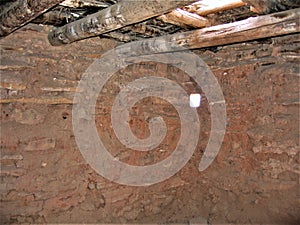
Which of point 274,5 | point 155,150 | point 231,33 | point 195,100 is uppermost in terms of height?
point 274,5

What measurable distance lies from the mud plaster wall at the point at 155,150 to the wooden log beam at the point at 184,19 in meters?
0.65

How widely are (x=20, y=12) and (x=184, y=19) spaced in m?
0.97

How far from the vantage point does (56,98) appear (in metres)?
2.08

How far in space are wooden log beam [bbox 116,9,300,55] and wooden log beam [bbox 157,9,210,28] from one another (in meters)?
0.06

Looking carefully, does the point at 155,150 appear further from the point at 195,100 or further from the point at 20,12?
the point at 20,12

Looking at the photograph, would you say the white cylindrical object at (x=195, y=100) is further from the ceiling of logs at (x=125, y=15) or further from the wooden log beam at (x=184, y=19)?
the wooden log beam at (x=184, y=19)

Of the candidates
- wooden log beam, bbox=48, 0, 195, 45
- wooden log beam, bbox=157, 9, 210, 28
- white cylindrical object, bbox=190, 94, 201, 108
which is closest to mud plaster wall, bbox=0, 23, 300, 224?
white cylindrical object, bbox=190, 94, 201, 108

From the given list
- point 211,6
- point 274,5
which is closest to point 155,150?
point 211,6

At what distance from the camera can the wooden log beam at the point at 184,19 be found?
1.76 m

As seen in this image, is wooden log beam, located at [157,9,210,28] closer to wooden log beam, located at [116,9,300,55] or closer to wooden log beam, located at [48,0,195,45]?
wooden log beam, located at [116,9,300,55]

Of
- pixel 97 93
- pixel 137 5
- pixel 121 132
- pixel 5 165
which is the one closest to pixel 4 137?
pixel 5 165

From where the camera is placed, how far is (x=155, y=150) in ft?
8.67

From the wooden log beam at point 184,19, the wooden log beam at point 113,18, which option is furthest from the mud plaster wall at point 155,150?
the wooden log beam at point 184,19

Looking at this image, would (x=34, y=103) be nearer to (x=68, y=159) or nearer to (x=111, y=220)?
(x=68, y=159)
